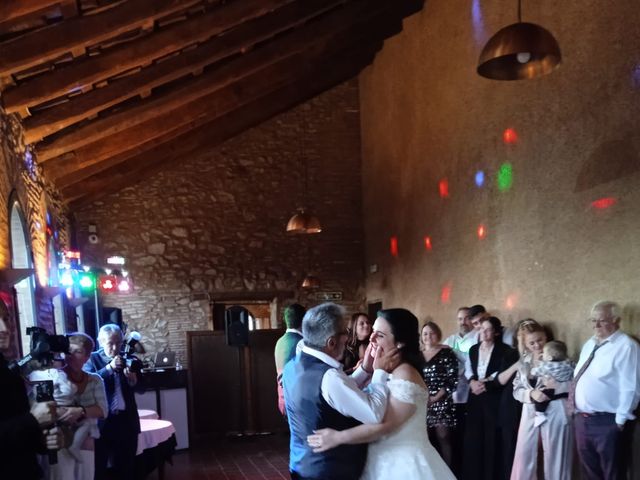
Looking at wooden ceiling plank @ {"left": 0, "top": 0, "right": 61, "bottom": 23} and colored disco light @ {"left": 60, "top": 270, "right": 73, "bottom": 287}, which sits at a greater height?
wooden ceiling plank @ {"left": 0, "top": 0, "right": 61, "bottom": 23}

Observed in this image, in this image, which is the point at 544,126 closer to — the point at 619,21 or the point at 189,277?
the point at 619,21

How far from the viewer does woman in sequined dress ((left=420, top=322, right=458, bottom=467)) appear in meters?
4.91

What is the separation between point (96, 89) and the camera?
612 centimetres

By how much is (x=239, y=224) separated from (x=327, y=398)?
29.9ft

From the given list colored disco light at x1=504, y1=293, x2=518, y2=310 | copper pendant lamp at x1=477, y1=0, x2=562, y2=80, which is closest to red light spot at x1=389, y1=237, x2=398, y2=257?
colored disco light at x1=504, y1=293, x2=518, y2=310

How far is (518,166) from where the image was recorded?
625 cm

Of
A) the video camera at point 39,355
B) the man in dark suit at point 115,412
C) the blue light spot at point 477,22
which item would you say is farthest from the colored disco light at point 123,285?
the video camera at point 39,355

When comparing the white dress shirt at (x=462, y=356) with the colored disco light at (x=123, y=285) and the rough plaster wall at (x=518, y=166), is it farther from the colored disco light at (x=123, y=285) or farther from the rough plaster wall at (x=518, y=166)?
the colored disco light at (x=123, y=285)

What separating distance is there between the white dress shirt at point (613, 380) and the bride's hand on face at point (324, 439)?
9.03ft

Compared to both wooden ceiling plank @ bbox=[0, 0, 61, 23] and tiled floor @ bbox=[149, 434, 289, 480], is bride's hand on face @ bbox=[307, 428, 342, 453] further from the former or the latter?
tiled floor @ bbox=[149, 434, 289, 480]

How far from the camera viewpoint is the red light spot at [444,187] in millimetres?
8039

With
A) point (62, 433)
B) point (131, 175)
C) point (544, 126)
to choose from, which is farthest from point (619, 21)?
point (131, 175)

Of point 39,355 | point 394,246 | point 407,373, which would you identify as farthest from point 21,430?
point 394,246

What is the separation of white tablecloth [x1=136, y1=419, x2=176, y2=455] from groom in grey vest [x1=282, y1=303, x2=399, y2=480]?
297 centimetres
